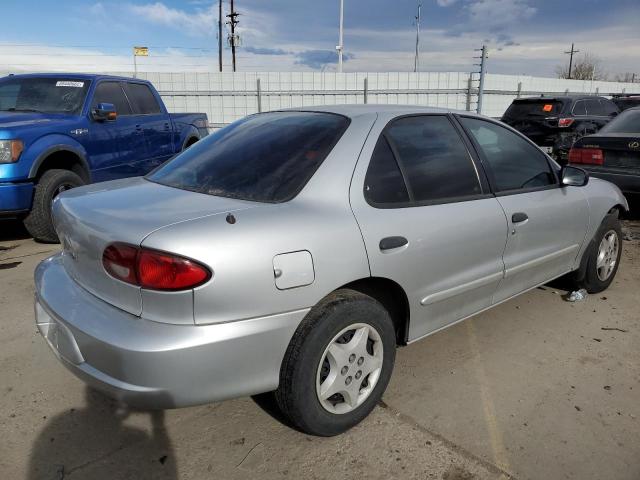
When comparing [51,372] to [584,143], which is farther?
[584,143]

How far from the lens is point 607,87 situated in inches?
1040

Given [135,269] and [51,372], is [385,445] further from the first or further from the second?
[51,372]

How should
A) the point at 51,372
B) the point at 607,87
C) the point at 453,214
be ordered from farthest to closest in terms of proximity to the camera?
the point at 607,87
the point at 51,372
the point at 453,214

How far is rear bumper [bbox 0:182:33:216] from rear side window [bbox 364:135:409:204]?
4.20 m

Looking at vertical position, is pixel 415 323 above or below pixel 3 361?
above

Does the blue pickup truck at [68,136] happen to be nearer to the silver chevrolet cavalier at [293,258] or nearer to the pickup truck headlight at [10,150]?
the pickup truck headlight at [10,150]

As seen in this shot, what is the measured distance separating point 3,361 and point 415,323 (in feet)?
8.25

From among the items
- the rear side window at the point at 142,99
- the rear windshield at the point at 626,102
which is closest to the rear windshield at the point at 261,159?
the rear side window at the point at 142,99

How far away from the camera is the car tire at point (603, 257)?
406 cm

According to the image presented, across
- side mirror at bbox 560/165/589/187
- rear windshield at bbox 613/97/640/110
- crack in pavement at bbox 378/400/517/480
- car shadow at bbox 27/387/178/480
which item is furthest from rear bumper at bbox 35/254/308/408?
rear windshield at bbox 613/97/640/110

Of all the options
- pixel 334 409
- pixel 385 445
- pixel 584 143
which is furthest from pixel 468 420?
pixel 584 143

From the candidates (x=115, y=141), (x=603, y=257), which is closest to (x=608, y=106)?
(x=603, y=257)

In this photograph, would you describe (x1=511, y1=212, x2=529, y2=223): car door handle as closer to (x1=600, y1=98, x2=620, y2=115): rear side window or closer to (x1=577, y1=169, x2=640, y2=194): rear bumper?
(x1=577, y1=169, x2=640, y2=194): rear bumper

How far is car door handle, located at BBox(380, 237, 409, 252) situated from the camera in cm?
238
